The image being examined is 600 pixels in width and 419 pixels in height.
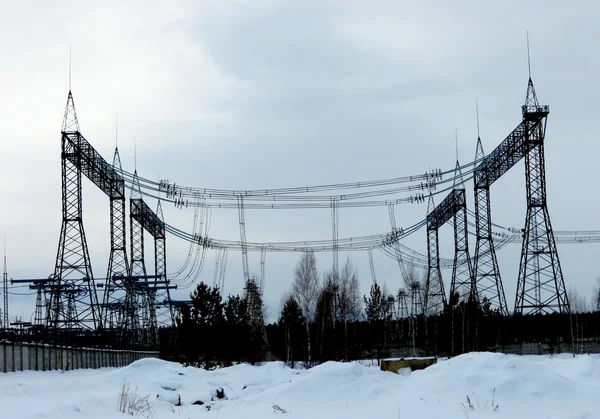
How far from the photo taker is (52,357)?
37.0 meters

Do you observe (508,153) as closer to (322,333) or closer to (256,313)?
(322,333)

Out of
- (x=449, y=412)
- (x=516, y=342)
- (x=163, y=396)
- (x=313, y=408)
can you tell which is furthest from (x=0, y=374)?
(x=516, y=342)

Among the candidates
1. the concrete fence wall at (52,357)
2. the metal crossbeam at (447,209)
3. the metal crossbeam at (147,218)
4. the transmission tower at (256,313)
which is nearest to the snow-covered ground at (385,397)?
the concrete fence wall at (52,357)

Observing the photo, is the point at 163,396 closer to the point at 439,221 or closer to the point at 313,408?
the point at 313,408

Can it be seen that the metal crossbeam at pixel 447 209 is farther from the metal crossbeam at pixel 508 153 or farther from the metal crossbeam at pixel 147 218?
the metal crossbeam at pixel 147 218

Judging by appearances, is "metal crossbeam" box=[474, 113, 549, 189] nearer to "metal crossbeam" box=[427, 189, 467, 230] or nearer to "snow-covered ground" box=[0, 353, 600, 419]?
"metal crossbeam" box=[427, 189, 467, 230]

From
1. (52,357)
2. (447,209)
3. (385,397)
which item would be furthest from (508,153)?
(385,397)

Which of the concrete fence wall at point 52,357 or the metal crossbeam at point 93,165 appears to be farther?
the metal crossbeam at point 93,165

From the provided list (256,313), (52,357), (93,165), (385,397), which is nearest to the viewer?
(385,397)

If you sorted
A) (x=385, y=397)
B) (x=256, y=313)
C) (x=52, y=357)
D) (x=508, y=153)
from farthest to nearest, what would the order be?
(x=256, y=313) < (x=508, y=153) < (x=52, y=357) < (x=385, y=397)

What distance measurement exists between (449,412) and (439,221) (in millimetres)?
41922

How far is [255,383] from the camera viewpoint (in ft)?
97.4

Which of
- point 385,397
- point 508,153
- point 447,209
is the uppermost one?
point 508,153

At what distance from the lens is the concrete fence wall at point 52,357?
1216 inches
